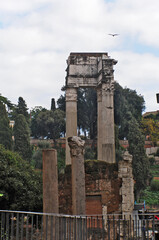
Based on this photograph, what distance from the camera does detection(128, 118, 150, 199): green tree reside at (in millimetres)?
31150

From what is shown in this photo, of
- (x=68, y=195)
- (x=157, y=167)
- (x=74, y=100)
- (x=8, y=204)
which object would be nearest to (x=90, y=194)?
(x=68, y=195)

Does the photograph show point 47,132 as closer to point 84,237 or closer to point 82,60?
point 82,60

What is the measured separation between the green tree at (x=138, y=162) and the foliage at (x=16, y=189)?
18.8 metres

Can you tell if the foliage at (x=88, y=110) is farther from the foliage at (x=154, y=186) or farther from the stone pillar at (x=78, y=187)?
the stone pillar at (x=78, y=187)

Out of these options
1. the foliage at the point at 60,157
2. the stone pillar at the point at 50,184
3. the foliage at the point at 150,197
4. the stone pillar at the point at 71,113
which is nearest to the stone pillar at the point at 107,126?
the stone pillar at the point at 71,113

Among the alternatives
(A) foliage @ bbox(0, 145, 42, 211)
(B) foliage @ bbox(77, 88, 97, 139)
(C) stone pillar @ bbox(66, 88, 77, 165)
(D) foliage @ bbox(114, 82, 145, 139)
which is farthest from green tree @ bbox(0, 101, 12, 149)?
(A) foliage @ bbox(0, 145, 42, 211)

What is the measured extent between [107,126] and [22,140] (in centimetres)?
2188

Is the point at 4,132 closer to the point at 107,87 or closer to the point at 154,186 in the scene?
the point at 154,186

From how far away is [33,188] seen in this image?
13203mm

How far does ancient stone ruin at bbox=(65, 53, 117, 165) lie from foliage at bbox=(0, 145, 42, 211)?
165 inches

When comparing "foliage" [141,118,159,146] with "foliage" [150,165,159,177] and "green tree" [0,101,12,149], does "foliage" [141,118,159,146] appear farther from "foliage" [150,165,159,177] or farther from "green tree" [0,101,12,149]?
"green tree" [0,101,12,149]

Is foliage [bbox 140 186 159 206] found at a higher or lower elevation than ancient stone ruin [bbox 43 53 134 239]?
lower

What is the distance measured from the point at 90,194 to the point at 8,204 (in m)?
3.45

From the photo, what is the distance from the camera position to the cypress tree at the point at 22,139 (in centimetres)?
3616
